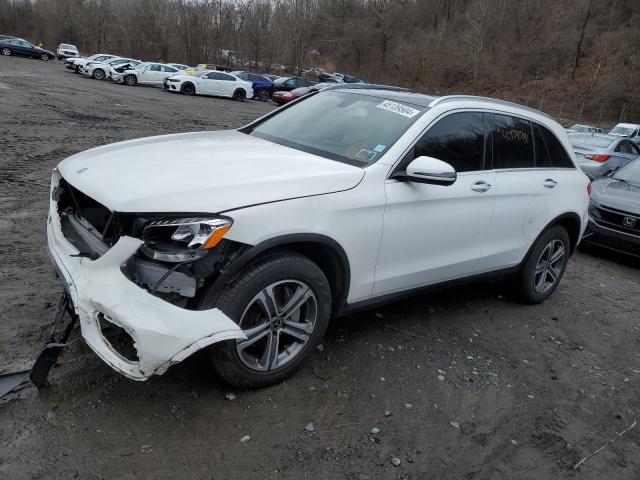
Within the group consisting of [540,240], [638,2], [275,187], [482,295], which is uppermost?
[638,2]

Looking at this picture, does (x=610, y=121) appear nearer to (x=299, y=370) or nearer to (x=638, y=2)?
(x=638, y=2)

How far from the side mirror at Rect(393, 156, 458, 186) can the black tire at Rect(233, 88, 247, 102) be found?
2817 centimetres

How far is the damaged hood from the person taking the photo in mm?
2611

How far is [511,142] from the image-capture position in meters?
4.30

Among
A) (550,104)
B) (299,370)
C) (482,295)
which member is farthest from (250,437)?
(550,104)

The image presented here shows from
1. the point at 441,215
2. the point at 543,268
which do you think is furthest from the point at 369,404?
the point at 543,268

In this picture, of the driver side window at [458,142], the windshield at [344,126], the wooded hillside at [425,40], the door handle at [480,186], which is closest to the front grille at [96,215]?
the windshield at [344,126]

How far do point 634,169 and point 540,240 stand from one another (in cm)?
455

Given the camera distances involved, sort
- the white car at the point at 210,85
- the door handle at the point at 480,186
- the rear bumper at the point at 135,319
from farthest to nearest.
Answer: the white car at the point at 210,85, the door handle at the point at 480,186, the rear bumper at the point at 135,319

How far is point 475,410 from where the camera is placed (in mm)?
3242

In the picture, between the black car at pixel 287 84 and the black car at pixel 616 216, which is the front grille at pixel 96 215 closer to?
the black car at pixel 616 216

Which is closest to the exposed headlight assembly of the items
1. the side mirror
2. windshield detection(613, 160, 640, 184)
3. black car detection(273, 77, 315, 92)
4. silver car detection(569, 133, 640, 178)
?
the side mirror

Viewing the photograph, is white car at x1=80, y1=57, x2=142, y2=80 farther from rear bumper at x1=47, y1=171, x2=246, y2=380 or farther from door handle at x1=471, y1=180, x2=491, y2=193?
rear bumper at x1=47, y1=171, x2=246, y2=380

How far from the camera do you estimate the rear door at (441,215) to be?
3.41 m
